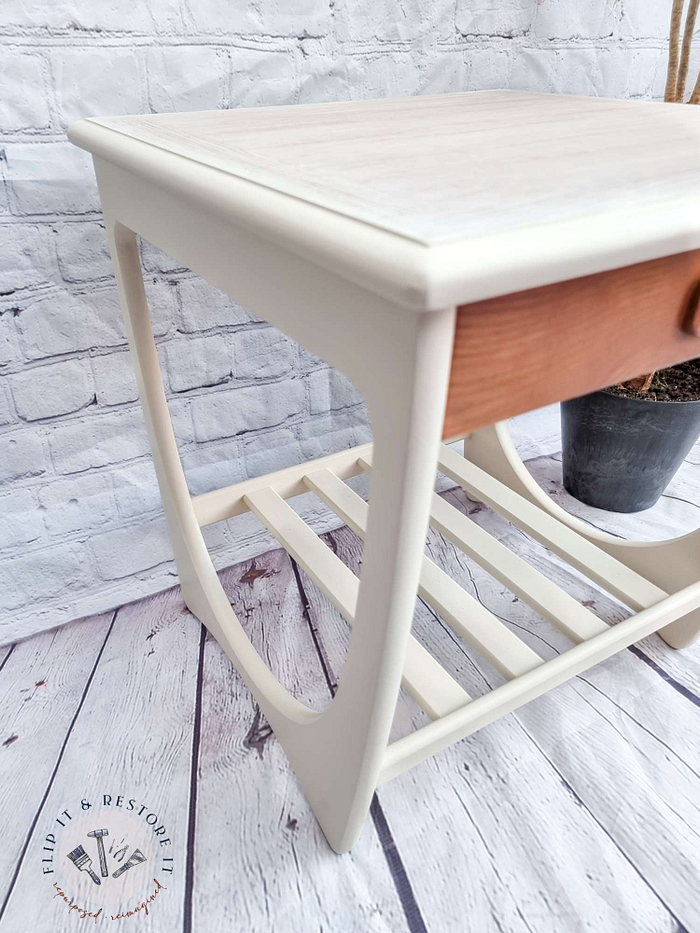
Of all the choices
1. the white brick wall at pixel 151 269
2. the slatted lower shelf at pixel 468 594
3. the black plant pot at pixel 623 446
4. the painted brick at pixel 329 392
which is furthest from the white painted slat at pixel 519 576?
the black plant pot at pixel 623 446

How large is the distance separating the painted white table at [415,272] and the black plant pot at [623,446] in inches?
15.7

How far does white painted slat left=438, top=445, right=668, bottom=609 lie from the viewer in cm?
87

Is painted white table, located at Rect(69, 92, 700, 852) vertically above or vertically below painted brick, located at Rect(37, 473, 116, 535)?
above

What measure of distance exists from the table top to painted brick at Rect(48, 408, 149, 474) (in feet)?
1.21

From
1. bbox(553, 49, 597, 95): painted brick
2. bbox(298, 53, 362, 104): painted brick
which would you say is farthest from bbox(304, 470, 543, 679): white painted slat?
bbox(553, 49, 597, 95): painted brick

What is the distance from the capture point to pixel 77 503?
3.04 feet

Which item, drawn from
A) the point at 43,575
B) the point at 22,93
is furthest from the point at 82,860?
the point at 22,93

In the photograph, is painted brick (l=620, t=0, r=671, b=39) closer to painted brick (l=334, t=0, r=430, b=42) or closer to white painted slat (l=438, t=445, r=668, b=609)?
painted brick (l=334, t=0, r=430, b=42)

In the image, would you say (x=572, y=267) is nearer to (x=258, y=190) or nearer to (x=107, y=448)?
(x=258, y=190)

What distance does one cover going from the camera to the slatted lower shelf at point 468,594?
0.69 meters

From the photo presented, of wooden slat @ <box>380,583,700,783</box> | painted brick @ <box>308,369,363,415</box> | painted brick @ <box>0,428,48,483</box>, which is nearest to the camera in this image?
wooden slat @ <box>380,583,700,783</box>

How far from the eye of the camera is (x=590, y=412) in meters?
1.15

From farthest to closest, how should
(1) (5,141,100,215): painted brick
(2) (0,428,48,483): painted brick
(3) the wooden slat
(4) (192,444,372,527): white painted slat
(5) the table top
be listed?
(4) (192,444,372,527): white painted slat
(2) (0,428,48,483): painted brick
(1) (5,141,100,215): painted brick
(3) the wooden slat
(5) the table top

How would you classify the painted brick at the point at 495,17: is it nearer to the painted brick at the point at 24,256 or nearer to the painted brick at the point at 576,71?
the painted brick at the point at 576,71
